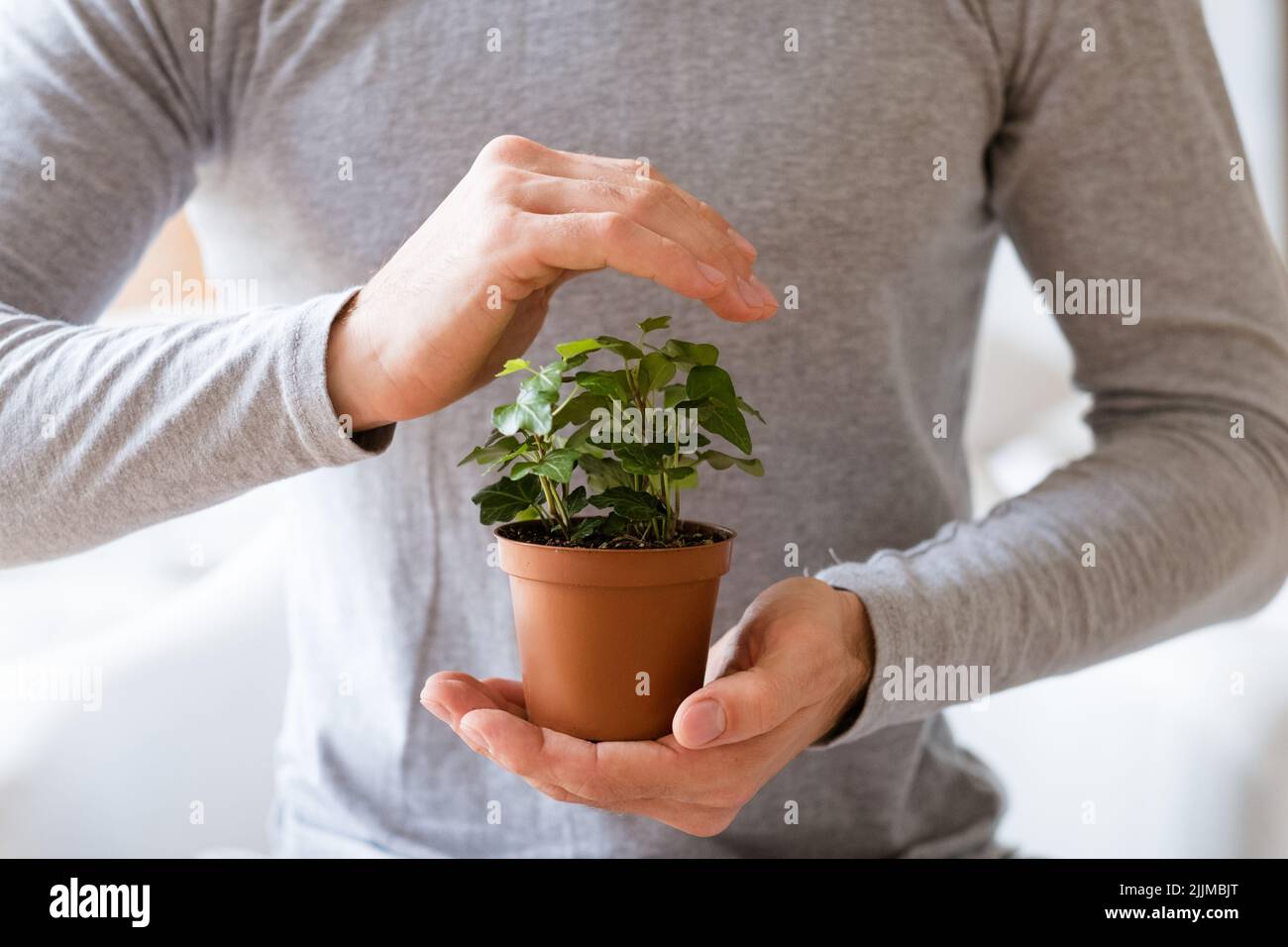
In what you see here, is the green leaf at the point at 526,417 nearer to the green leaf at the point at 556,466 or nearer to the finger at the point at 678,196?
the green leaf at the point at 556,466

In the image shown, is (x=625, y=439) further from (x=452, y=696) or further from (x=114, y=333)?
(x=114, y=333)

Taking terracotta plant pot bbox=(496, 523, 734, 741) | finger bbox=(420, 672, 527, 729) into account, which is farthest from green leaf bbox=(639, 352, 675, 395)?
finger bbox=(420, 672, 527, 729)

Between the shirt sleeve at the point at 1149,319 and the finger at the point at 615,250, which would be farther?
the shirt sleeve at the point at 1149,319

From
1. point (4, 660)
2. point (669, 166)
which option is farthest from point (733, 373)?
point (4, 660)

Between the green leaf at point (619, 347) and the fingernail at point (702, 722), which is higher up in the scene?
the green leaf at point (619, 347)

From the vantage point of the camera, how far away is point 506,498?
0.70 meters

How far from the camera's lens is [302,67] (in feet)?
3.10

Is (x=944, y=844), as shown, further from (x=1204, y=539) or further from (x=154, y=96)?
(x=154, y=96)

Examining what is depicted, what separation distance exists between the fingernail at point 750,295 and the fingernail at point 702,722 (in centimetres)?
23

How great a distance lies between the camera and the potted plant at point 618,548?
0.66 meters

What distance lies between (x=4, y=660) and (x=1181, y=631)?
55.4 inches

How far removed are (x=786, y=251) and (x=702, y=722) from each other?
1.59 feet

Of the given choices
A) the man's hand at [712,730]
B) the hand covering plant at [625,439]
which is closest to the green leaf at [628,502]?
the hand covering plant at [625,439]

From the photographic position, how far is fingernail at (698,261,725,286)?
62cm
